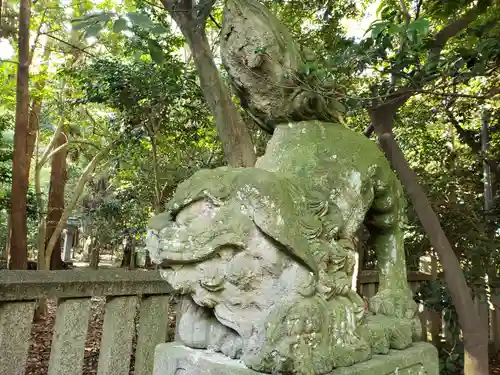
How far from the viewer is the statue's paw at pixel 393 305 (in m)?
1.59

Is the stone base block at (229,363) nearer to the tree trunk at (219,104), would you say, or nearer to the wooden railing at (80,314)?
the wooden railing at (80,314)

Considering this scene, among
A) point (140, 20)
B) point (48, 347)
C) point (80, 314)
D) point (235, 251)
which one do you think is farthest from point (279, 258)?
point (48, 347)

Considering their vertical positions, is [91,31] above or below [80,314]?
above

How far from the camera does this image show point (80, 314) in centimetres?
196

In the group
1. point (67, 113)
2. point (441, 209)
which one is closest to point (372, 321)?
point (441, 209)

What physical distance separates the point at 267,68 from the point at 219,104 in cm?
109

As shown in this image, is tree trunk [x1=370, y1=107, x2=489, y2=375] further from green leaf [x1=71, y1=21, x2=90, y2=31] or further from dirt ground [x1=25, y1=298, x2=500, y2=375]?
green leaf [x1=71, y1=21, x2=90, y2=31]

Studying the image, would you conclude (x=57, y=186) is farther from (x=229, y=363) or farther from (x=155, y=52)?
(x=229, y=363)

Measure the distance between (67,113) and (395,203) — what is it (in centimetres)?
725

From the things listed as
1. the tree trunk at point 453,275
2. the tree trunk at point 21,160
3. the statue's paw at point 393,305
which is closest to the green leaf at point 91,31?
the statue's paw at point 393,305

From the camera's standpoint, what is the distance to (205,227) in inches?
47.0

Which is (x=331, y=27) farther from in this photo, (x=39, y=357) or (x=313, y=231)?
(x=39, y=357)

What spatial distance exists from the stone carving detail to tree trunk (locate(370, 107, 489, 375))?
1251mm

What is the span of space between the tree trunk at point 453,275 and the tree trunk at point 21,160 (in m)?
4.10
